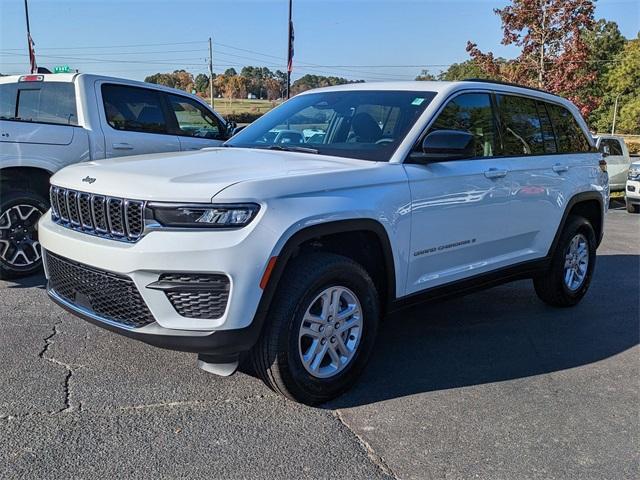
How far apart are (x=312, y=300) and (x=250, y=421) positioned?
0.73 meters

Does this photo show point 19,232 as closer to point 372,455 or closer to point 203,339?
point 203,339

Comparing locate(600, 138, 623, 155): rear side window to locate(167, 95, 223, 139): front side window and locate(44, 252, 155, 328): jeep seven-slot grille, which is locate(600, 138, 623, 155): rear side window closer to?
locate(167, 95, 223, 139): front side window

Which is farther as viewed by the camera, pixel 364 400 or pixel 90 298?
pixel 364 400

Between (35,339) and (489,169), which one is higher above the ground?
(489,169)

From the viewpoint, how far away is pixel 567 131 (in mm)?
5766

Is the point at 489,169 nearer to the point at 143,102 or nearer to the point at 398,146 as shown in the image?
the point at 398,146

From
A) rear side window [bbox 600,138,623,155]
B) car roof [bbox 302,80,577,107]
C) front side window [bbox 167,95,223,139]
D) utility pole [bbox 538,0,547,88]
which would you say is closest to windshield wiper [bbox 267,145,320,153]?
car roof [bbox 302,80,577,107]

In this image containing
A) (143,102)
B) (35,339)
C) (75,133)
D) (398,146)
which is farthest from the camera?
(143,102)

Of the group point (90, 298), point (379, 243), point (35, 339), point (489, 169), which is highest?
point (489, 169)

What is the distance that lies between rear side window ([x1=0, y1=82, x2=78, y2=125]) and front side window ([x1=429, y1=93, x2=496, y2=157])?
3.91 m

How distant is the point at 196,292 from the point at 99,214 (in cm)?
79

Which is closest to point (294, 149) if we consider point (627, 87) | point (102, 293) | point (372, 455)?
point (102, 293)

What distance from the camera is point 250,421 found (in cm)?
332

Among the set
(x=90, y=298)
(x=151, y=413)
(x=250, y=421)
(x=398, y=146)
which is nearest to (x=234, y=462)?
(x=250, y=421)
